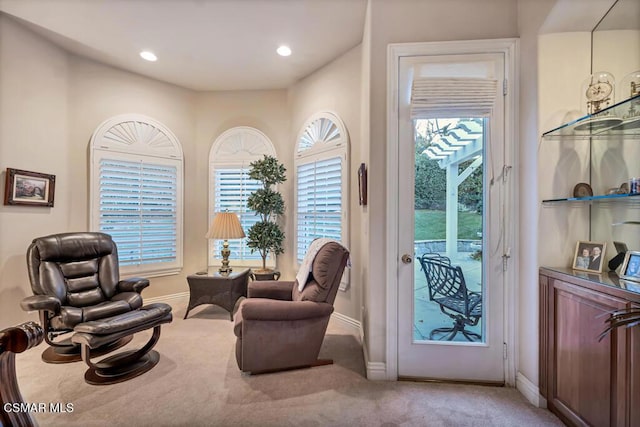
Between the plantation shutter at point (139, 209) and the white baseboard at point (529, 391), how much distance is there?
4132mm

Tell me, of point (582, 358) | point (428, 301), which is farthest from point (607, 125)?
point (428, 301)

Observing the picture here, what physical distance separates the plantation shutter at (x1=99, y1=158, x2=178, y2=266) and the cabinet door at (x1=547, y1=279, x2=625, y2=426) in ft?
14.1

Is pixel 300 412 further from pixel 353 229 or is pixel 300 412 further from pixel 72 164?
pixel 72 164

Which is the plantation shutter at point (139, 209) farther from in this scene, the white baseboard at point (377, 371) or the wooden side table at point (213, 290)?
the white baseboard at point (377, 371)

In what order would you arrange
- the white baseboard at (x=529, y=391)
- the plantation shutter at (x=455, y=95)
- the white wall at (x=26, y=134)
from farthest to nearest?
the white wall at (x=26, y=134) → the plantation shutter at (x=455, y=95) → the white baseboard at (x=529, y=391)

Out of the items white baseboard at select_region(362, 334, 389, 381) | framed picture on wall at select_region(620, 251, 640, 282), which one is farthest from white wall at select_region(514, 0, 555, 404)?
white baseboard at select_region(362, 334, 389, 381)

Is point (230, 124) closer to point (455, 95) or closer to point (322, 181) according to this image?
point (322, 181)

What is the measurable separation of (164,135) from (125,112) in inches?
20.1

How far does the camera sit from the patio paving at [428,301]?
2.26 m

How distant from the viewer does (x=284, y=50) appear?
3.35 meters

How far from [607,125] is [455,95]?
920mm

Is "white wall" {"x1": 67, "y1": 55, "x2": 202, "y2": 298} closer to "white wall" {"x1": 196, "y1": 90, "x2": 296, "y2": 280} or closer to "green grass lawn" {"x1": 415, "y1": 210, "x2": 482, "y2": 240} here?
"white wall" {"x1": 196, "y1": 90, "x2": 296, "y2": 280}

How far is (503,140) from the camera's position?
2.21m

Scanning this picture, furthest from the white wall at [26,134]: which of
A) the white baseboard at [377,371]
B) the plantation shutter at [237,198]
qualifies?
the white baseboard at [377,371]
